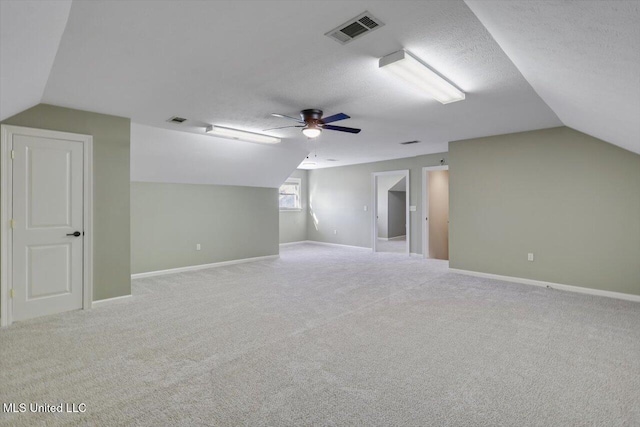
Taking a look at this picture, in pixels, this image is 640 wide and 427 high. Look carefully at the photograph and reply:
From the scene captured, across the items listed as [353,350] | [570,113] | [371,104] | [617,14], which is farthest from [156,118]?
[570,113]

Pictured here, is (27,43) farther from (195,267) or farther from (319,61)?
(195,267)

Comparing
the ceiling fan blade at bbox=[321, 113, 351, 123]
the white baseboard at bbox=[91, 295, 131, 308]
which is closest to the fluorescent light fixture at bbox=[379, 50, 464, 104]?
the ceiling fan blade at bbox=[321, 113, 351, 123]

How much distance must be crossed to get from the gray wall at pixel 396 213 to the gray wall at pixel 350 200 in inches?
108

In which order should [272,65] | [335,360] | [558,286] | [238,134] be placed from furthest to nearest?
[238,134] → [558,286] → [272,65] → [335,360]

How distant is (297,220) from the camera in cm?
1016

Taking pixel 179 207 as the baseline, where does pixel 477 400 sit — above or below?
below

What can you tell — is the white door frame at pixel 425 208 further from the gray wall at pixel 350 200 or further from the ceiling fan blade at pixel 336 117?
the ceiling fan blade at pixel 336 117

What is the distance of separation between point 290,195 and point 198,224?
411 cm

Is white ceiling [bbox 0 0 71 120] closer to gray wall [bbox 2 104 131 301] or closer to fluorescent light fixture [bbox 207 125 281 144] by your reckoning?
gray wall [bbox 2 104 131 301]

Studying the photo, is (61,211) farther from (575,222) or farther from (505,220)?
(575,222)

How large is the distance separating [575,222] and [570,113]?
1.84 m

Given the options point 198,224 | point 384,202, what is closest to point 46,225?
point 198,224

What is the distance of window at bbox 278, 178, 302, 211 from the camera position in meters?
9.93

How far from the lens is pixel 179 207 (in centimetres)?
612
